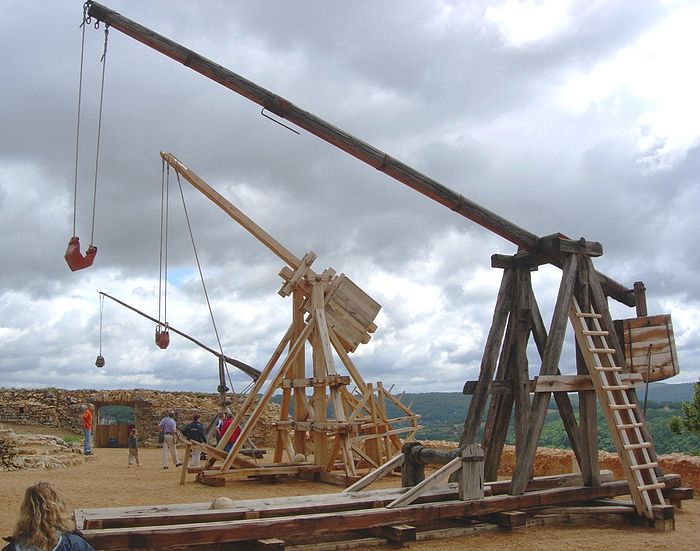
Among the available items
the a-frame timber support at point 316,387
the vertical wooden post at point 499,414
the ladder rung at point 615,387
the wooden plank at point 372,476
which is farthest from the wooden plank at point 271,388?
the ladder rung at point 615,387

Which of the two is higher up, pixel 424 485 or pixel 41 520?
pixel 41 520

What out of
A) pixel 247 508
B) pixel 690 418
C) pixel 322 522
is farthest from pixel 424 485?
pixel 690 418

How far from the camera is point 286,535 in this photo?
18.2 ft

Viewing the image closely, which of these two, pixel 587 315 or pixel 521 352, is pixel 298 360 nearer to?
pixel 521 352

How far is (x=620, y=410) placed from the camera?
7.35 metres

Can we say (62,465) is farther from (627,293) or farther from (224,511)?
(627,293)

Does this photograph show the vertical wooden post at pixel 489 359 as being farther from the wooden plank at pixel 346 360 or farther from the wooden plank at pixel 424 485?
the wooden plank at pixel 346 360

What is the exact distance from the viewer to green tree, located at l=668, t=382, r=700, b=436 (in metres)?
14.5

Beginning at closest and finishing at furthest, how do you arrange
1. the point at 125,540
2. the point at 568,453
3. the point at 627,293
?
1. the point at 125,540
2. the point at 627,293
3. the point at 568,453

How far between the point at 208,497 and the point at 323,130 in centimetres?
555

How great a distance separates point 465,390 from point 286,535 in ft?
9.76

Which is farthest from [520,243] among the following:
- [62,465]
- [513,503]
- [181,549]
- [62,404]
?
[62,404]

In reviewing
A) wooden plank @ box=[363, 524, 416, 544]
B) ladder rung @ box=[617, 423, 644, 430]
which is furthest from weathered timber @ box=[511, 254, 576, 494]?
wooden plank @ box=[363, 524, 416, 544]

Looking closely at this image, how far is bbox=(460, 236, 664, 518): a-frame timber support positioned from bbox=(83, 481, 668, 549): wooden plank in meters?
0.25
